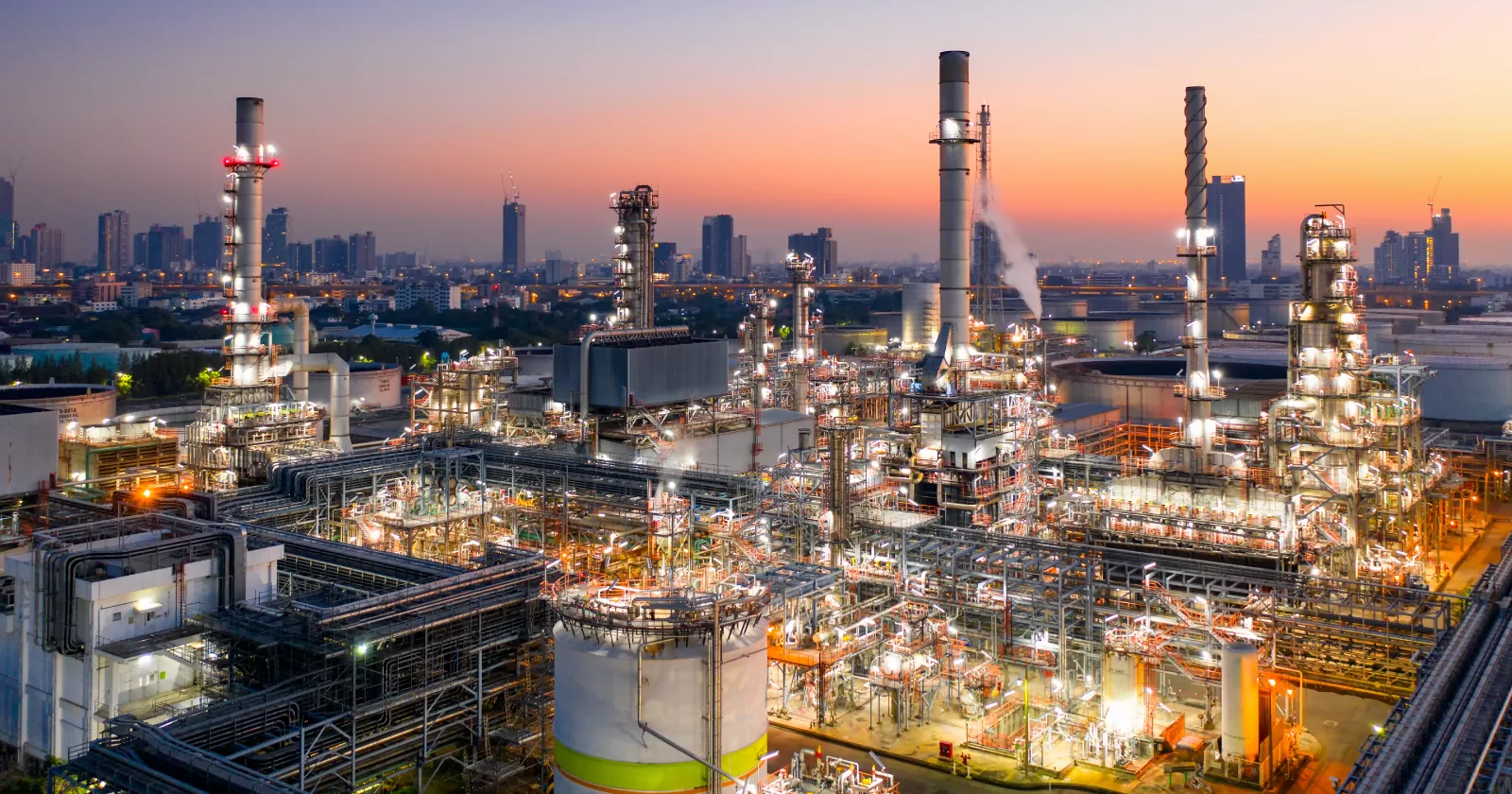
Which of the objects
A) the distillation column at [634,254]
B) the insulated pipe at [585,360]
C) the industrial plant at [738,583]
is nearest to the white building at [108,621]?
the industrial plant at [738,583]

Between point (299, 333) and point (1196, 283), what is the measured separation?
102 feet

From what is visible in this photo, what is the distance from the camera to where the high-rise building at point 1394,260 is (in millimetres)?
191625

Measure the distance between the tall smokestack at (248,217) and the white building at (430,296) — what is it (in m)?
133

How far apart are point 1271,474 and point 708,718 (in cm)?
2220

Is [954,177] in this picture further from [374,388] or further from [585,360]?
[374,388]

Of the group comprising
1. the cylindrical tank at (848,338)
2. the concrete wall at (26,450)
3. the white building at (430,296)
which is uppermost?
the white building at (430,296)

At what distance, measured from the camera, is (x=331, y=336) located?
342 feet

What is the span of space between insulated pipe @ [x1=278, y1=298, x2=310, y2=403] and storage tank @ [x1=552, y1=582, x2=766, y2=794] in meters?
27.0

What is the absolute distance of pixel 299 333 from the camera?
1633 inches

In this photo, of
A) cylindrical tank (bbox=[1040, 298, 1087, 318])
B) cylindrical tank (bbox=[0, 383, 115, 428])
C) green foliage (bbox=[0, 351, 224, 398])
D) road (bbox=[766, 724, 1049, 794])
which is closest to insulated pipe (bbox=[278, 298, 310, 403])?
cylindrical tank (bbox=[0, 383, 115, 428])

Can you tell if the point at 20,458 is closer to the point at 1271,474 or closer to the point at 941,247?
the point at 941,247

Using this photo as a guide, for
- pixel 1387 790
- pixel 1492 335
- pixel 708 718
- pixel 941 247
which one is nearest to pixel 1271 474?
pixel 941 247

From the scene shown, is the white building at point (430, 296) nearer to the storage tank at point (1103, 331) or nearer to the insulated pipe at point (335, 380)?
the storage tank at point (1103, 331)

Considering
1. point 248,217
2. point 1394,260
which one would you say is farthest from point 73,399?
point 1394,260
